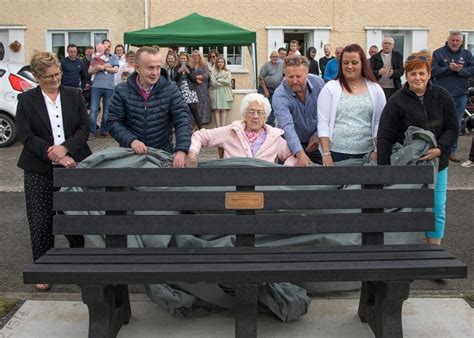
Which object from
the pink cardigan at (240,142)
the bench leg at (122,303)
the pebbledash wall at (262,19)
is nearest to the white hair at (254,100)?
the pink cardigan at (240,142)

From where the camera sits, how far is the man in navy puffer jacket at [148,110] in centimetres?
468

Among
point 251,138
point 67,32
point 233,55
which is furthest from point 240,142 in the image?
point 67,32

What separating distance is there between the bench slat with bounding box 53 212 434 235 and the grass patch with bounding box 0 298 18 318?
0.86m

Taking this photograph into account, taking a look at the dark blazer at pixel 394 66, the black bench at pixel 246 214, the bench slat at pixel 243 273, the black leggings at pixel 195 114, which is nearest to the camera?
the bench slat at pixel 243 273

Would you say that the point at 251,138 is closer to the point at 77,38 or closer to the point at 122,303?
the point at 122,303

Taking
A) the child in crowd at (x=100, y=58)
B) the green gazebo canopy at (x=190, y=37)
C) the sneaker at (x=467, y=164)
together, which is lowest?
the sneaker at (x=467, y=164)

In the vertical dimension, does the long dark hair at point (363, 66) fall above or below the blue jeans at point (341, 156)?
above

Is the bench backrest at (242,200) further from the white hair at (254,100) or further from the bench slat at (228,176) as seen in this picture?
the white hair at (254,100)

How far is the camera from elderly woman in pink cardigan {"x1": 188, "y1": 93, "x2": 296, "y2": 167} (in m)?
5.11

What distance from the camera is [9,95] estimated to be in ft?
41.8

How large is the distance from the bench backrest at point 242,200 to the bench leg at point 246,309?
428 mm

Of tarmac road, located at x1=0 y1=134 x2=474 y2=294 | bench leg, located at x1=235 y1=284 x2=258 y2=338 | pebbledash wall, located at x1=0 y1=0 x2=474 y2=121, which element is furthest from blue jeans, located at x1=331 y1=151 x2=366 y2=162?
pebbledash wall, located at x1=0 y1=0 x2=474 y2=121

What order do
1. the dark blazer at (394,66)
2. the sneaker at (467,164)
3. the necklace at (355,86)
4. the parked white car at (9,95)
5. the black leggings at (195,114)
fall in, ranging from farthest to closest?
the black leggings at (195,114)
the dark blazer at (394,66)
the parked white car at (9,95)
the sneaker at (467,164)
the necklace at (355,86)

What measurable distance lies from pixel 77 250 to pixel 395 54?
1061cm
